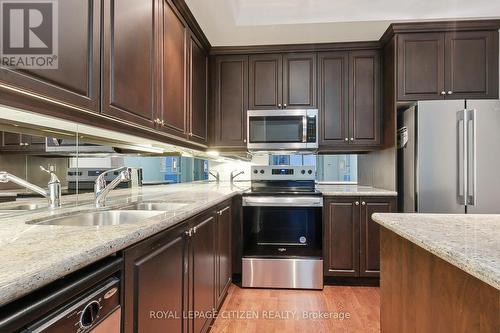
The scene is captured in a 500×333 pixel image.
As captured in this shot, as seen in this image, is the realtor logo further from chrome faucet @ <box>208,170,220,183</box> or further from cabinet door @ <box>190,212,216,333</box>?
chrome faucet @ <box>208,170,220,183</box>

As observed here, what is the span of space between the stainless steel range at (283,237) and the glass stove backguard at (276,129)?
35 cm

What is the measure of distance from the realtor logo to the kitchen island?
1385 millimetres

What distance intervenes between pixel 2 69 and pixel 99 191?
791 millimetres

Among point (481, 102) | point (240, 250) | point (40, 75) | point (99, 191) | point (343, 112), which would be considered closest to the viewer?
point (40, 75)

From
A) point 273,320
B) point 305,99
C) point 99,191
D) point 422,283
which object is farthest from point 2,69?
point 305,99

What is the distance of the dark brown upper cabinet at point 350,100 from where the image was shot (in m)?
3.00

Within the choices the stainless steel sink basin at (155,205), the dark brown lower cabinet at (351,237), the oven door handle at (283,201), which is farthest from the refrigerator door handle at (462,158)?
the stainless steel sink basin at (155,205)

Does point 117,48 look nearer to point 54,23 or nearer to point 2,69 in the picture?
point 54,23


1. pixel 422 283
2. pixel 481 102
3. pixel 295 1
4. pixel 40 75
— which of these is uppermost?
pixel 295 1

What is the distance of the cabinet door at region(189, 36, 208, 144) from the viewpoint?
8.44 ft

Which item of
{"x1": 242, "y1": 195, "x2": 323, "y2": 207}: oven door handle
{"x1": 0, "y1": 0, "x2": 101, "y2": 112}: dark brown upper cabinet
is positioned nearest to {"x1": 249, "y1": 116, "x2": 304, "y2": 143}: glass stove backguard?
{"x1": 242, "y1": 195, "x2": 323, "y2": 207}: oven door handle

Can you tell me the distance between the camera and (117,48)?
1.42 meters

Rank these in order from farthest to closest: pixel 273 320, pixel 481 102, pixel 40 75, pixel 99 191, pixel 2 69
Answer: pixel 481 102 → pixel 273 320 → pixel 99 191 → pixel 40 75 → pixel 2 69

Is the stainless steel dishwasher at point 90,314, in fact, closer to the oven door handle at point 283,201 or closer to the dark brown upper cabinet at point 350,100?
the oven door handle at point 283,201
